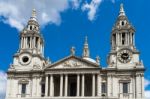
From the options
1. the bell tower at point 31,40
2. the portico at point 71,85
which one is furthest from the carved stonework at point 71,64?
the bell tower at point 31,40

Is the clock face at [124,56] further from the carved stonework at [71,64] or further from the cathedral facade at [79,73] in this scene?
the carved stonework at [71,64]

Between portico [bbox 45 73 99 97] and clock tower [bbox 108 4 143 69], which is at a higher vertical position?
clock tower [bbox 108 4 143 69]

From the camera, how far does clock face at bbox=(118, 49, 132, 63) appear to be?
70750 millimetres

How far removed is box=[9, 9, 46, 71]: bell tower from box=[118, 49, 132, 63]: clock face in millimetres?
14798

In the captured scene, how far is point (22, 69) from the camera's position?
73438 millimetres

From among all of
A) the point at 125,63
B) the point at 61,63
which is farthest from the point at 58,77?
the point at 125,63

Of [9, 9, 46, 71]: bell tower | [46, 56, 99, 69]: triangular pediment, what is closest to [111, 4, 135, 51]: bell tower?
[46, 56, 99, 69]: triangular pediment

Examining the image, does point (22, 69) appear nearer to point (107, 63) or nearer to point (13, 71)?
point (13, 71)

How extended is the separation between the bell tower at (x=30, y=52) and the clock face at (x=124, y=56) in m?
14.8

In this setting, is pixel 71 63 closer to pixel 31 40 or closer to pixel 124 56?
pixel 124 56

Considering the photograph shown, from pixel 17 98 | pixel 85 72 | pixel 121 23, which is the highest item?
pixel 121 23

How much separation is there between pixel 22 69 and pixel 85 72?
1227cm

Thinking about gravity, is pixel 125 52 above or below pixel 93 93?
above

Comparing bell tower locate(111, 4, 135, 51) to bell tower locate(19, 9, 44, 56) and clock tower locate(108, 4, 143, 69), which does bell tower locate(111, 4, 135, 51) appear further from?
bell tower locate(19, 9, 44, 56)
